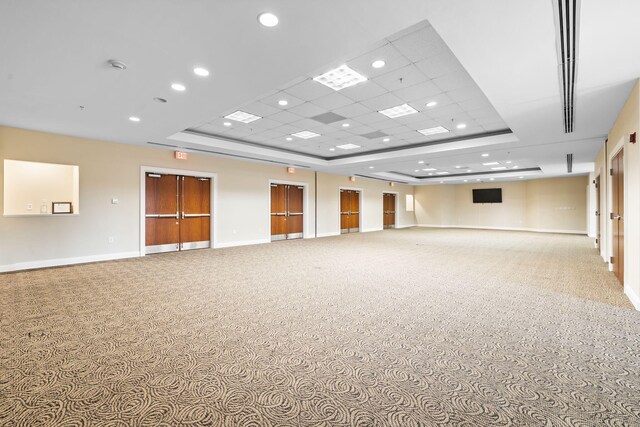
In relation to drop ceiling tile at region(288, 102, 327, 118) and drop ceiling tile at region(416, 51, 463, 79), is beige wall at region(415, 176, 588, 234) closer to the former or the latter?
drop ceiling tile at region(416, 51, 463, 79)

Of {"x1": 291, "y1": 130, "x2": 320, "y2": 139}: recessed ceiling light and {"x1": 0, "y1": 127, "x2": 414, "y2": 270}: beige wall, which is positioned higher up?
{"x1": 291, "y1": 130, "x2": 320, "y2": 139}: recessed ceiling light

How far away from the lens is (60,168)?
7.99 meters

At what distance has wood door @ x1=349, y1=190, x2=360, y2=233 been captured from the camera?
1591 cm

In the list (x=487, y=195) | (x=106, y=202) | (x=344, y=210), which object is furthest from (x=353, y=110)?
(x=487, y=195)

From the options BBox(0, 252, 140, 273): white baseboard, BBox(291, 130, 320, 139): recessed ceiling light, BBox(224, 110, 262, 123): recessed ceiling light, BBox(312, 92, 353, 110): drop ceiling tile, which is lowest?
BBox(0, 252, 140, 273): white baseboard

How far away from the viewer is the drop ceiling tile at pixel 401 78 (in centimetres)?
451

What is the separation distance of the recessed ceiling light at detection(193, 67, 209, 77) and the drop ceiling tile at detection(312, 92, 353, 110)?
222cm

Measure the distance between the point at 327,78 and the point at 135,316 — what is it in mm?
4302

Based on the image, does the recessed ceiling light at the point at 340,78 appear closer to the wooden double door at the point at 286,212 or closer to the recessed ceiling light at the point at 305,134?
the recessed ceiling light at the point at 305,134

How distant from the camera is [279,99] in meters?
5.64

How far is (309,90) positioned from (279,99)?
721 millimetres

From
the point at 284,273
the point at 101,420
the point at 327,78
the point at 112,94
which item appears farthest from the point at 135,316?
the point at 327,78

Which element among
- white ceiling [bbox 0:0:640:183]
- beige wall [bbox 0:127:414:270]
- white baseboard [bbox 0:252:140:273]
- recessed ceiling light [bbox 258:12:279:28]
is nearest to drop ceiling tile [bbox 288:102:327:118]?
white ceiling [bbox 0:0:640:183]

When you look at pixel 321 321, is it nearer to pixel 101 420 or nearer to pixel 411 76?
pixel 101 420
